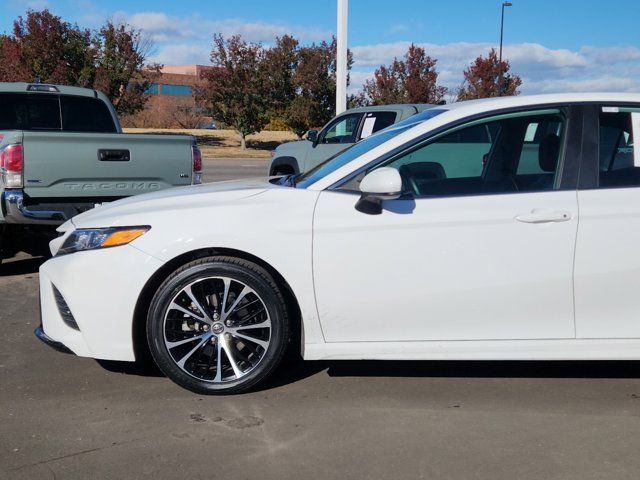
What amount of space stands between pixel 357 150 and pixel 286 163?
835 centimetres

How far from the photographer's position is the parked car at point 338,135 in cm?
1172

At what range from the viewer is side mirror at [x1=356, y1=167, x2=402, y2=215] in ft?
13.3

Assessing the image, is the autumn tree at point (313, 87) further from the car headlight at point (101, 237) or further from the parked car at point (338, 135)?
the car headlight at point (101, 237)

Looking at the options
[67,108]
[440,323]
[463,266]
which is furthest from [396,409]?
[67,108]

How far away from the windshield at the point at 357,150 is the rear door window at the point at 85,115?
5.24 meters

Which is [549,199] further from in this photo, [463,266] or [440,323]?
[440,323]

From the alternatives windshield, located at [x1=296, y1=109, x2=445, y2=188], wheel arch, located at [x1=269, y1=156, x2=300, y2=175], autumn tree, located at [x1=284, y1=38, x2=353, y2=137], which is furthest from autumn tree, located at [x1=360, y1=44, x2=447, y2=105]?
windshield, located at [x1=296, y1=109, x2=445, y2=188]

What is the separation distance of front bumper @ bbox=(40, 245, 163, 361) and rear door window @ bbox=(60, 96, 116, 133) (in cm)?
536

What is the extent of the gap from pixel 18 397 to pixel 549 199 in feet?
10.8

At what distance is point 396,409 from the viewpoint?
4172 millimetres

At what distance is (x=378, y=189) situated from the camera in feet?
13.4

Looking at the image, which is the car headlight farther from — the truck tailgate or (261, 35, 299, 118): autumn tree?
(261, 35, 299, 118): autumn tree

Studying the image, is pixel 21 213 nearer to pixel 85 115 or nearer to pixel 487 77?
pixel 85 115

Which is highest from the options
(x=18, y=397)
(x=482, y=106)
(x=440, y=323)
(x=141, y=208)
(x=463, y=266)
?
(x=482, y=106)
